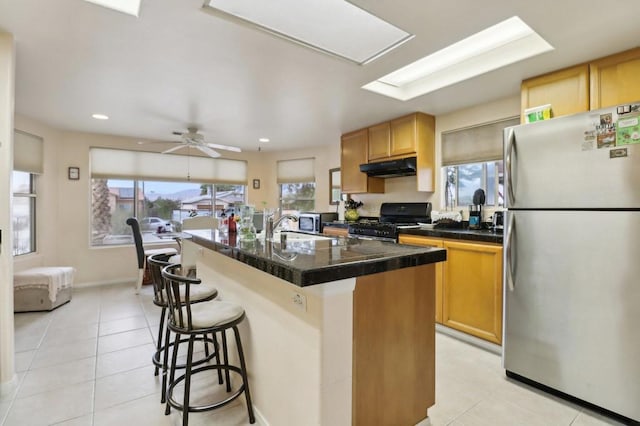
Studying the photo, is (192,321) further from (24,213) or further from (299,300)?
A: (24,213)

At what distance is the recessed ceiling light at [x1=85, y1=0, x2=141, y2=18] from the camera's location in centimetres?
173

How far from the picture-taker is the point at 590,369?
1837mm

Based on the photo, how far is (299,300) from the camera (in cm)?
134

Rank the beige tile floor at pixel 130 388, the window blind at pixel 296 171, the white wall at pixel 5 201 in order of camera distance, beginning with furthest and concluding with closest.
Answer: the window blind at pixel 296 171 → the white wall at pixel 5 201 → the beige tile floor at pixel 130 388

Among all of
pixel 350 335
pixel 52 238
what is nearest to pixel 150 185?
pixel 52 238

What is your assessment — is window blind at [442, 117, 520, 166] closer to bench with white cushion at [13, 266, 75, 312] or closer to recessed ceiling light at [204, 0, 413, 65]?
recessed ceiling light at [204, 0, 413, 65]

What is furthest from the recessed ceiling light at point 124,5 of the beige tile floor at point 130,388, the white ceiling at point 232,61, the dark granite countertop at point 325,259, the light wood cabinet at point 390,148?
the light wood cabinet at point 390,148

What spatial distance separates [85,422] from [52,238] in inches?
149

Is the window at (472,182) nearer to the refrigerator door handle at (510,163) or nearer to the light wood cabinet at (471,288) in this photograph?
the light wood cabinet at (471,288)

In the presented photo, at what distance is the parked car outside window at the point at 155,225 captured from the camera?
5.32 metres

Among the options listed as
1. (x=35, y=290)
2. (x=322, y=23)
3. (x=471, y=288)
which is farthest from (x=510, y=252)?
(x=35, y=290)

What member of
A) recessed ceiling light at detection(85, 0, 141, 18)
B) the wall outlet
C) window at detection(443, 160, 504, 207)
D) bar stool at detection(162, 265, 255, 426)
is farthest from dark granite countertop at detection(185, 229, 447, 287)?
window at detection(443, 160, 504, 207)

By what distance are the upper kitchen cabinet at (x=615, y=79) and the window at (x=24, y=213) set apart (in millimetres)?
6048

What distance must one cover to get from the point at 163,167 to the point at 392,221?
13.4 ft
